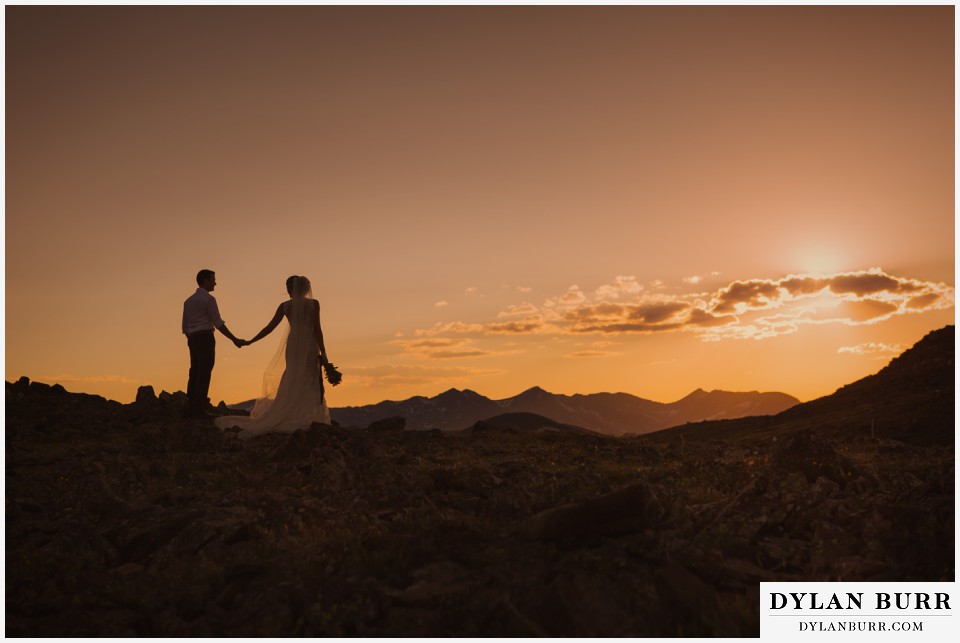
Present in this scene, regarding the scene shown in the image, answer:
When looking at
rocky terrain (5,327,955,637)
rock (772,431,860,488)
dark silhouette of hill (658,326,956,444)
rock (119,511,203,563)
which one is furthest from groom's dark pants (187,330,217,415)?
dark silhouette of hill (658,326,956,444)

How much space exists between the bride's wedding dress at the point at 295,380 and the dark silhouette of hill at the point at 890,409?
31.1 meters

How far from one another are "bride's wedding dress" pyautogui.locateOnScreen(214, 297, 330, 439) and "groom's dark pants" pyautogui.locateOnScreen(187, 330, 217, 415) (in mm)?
1363

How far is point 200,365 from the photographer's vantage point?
877 inches

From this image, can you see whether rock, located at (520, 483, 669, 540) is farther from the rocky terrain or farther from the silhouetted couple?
the silhouetted couple

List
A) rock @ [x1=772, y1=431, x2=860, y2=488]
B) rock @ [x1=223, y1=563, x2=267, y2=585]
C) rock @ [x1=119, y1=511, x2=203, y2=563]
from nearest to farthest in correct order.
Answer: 1. rock @ [x1=223, y1=563, x2=267, y2=585]
2. rock @ [x1=119, y1=511, x2=203, y2=563]
3. rock @ [x1=772, y1=431, x2=860, y2=488]

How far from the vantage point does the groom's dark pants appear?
72.6 ft

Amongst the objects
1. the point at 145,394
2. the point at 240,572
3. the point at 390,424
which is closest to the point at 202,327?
the point at 390,424

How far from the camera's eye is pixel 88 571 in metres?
10.5

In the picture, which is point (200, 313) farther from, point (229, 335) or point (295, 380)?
point (295, 380)

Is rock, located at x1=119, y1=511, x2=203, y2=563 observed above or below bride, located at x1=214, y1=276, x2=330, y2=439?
below

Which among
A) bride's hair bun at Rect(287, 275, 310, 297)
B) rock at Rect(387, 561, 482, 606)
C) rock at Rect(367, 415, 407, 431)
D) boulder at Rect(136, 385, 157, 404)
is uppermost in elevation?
bride's hair bun at Rect(287, 275, 310, 297)

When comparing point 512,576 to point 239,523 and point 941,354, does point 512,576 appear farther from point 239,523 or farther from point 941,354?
point 941,354

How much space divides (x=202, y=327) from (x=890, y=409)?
46.8 meters

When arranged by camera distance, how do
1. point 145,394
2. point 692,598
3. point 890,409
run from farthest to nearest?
1. point 890,409
2. point 145,394
3. point 692,598
